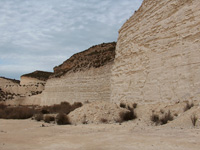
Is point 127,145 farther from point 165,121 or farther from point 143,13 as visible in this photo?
point 143,13

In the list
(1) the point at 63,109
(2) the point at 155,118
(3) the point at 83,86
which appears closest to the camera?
(2) the point at 155,118

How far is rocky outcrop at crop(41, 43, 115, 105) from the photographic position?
63.7 feet

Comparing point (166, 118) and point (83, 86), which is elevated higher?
point (83, 86)

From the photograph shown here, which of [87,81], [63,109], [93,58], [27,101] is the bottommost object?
[27,101]

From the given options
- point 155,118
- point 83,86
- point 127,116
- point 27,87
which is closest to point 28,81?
point 27,87

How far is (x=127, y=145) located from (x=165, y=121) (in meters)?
3.84

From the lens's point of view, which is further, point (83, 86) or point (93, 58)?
point (93, 58)

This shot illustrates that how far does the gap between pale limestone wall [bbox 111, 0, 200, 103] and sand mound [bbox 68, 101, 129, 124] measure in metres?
1.77

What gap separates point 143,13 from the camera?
39.8 feet

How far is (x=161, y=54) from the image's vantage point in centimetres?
1005

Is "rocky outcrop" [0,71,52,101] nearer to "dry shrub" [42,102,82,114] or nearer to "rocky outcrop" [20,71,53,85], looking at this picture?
"rocky outcrop" [20,71,53,85]

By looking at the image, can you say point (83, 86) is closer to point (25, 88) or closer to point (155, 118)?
point (155, 118)

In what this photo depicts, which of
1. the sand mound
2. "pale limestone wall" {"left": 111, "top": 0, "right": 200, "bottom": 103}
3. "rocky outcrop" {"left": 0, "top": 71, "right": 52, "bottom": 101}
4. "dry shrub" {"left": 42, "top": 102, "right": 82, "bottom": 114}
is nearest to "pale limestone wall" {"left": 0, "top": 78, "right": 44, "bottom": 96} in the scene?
"rocky outcrop" {"left": 0, "top": 71, "right": 52, "bottom": 101}

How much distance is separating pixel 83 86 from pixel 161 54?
1286cm
